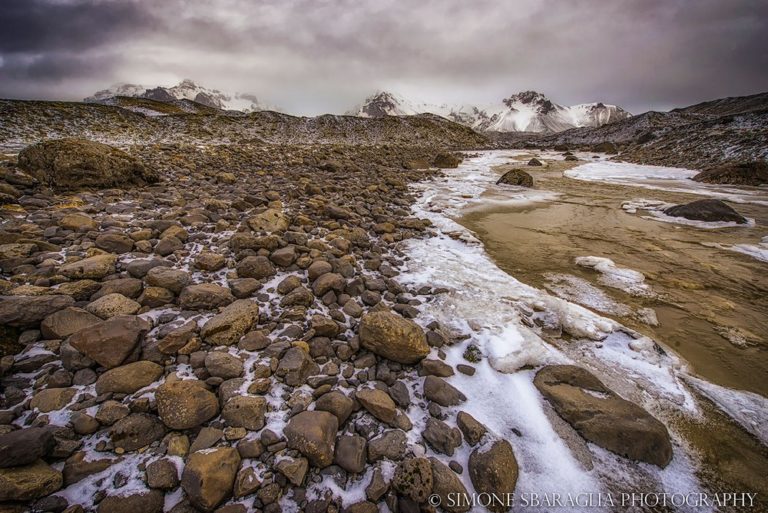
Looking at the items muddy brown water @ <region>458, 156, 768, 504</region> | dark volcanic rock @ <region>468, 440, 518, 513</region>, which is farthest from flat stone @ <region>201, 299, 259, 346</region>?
muddy brown water @ <region>458, 156, 768, 504</region>

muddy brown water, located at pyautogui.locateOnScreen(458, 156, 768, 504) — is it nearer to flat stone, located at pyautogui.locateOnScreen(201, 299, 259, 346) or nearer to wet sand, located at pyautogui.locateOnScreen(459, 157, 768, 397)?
wet sand, located at pyautogui.locateOnScreen(459, 157, 768, 397)

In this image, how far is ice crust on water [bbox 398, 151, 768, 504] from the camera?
7.38 feet

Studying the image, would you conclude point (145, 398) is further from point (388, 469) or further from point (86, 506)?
point (388, 469)

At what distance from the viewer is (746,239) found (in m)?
7.00

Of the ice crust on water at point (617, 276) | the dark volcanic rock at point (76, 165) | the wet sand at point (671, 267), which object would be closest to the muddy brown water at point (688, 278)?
the wet sand at point (671, 267)

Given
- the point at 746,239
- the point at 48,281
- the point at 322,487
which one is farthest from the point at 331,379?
the point at 746,239

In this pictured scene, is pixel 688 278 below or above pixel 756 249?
below

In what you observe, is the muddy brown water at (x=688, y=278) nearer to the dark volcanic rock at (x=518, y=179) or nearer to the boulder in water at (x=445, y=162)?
the dark volcanic rock at (x=518, y=179)

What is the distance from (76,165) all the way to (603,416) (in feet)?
A: 34.3

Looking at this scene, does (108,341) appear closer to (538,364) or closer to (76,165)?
(538,364)

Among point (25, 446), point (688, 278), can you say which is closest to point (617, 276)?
point (688, 278)

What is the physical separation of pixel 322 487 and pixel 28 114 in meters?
38.4

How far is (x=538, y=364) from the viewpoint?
3.18m

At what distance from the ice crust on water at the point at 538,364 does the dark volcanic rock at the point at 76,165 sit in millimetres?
7556
